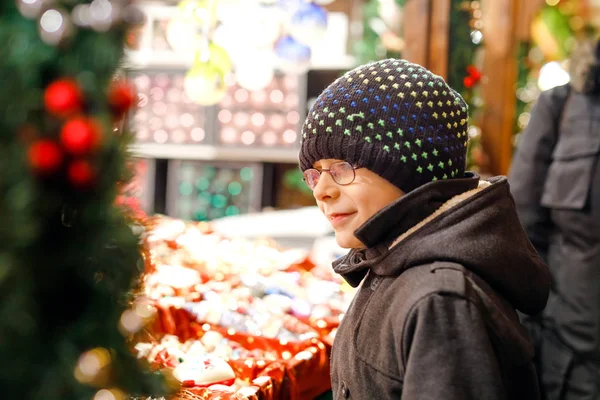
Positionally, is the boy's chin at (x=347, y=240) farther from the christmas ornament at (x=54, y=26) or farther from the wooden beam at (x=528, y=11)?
the wooden beam at (x=528, y=11)

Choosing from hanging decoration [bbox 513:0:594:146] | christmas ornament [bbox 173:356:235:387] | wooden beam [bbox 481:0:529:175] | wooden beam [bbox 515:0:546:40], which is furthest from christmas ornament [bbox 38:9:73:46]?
wooden beam [bbox 515:0:546:40]

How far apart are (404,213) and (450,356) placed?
249 millimetres

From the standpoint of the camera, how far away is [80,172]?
2.06ft

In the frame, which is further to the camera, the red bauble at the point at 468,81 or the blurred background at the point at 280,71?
the red bauble at the point at 468,81

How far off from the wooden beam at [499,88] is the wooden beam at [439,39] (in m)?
0.57

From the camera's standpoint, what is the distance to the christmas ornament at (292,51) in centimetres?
271

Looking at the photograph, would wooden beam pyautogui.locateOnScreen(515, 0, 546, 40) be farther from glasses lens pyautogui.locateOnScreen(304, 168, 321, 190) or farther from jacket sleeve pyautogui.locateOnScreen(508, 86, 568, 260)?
glasses lens pyautogui.locateOnScreen(304, 168, 321, 190)

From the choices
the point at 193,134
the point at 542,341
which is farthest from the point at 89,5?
the point at 193,134

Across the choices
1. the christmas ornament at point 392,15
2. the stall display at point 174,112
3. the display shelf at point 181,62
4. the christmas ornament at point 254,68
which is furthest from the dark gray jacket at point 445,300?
the stall display at point 174,112

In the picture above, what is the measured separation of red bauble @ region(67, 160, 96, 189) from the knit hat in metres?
0.50

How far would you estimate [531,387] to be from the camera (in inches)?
39.1

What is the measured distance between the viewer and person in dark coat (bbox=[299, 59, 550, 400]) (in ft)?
2.85

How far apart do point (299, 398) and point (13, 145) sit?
43.6 inches

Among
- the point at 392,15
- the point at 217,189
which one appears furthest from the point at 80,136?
the point at 217,189
